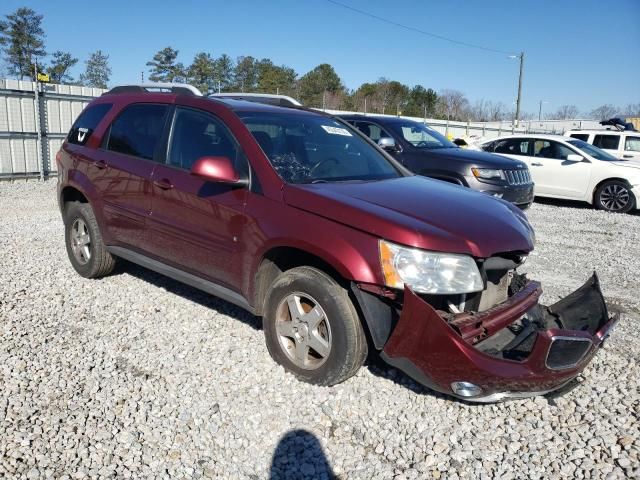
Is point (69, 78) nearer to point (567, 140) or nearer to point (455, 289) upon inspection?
point (567, 140)

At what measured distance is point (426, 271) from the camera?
117 inches

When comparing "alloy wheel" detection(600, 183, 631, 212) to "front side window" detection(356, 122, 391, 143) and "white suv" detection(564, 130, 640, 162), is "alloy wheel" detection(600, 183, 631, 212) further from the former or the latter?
"front side window" detection(356, 122, 391, 143)

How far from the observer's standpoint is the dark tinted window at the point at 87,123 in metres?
5.24

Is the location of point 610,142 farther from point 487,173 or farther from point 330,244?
point 330,244

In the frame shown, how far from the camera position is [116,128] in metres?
4.99

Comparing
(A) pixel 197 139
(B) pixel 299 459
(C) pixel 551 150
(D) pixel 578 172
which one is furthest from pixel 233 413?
(C) pixel 551 150

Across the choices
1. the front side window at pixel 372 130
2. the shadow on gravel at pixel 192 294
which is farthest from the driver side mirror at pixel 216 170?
the front side window at pixel 372 130

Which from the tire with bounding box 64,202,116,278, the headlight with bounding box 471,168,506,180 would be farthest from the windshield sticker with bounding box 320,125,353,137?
the headlight with bounding box 471,168,506,180

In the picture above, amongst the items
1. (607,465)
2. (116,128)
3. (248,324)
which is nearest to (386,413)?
(607,465)

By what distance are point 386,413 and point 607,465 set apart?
119 centimetres

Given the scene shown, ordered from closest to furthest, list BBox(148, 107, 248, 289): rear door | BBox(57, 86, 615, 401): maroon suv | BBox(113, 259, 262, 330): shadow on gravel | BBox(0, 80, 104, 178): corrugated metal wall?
BBox(57, 86, 615, 401): maroon suv → BBox(148, 107, 248, 289): rear door → BBox(113, 259, 262, 330): shadow on gravel → BBox(0, 80, 104, 178): corrugated metal wall

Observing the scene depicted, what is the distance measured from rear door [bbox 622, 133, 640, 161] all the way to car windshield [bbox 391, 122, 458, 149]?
25.6 ft

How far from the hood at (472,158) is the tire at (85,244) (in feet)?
18.5

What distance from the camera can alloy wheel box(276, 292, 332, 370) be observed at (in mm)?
3381
